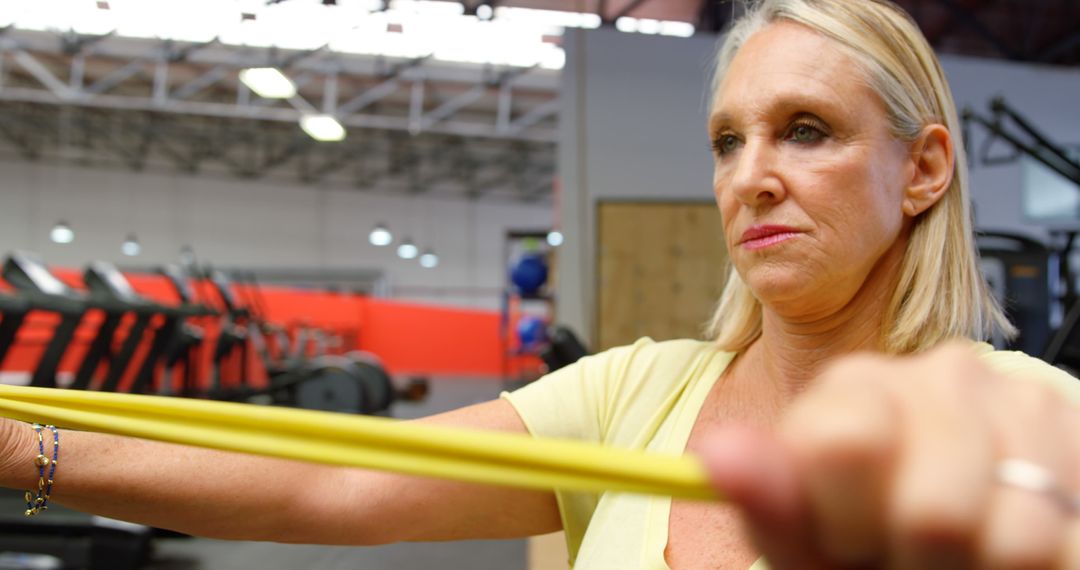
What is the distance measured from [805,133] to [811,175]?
0.05m

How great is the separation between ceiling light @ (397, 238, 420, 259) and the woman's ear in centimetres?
1456

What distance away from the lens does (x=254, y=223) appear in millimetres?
15891

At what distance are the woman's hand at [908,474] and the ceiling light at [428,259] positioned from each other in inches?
615

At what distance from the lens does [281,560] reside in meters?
2.88

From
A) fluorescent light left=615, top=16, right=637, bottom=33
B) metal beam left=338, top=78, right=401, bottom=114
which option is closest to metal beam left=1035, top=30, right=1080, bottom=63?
fluorescent light left=615, top=16, right=637, bottom=33

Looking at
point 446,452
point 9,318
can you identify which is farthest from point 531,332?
point 446,452

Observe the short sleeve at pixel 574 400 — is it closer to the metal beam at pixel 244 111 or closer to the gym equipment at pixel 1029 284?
the gym equipment at pixel 1029 284

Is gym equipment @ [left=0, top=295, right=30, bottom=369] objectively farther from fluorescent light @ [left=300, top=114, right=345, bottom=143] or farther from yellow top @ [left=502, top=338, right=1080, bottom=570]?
fluorescent light @ [left=300, top=114, right=345, bottom=143]

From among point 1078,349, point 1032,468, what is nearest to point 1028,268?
point 1078,349

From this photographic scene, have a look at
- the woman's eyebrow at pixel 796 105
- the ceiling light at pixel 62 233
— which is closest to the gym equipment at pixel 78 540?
the woman's eyebrow at pixel 796 105

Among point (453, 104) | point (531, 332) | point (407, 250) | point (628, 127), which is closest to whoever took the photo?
point (628, 127)

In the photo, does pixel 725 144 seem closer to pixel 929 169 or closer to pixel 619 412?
pixel 929 169

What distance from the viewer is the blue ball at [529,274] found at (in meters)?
6.57

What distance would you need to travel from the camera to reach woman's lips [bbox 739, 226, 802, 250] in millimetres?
743
